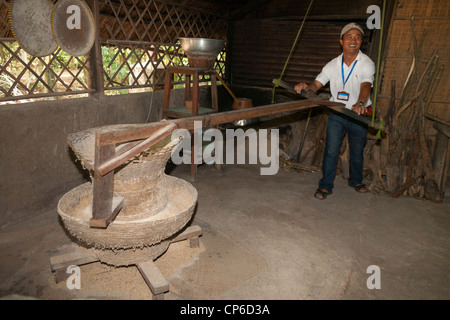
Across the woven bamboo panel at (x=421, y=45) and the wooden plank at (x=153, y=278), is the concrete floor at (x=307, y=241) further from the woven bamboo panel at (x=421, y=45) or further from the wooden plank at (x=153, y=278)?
the woven bamboo panel at (x=421, y=45)

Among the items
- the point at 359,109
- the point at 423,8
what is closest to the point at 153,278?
the point at 359,109

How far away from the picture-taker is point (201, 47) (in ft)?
12.8

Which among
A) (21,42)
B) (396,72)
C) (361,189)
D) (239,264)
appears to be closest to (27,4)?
(21,42)

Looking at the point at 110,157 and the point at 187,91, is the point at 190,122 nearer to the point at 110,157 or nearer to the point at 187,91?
the point at 110,157

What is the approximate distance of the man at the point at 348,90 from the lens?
353 cm

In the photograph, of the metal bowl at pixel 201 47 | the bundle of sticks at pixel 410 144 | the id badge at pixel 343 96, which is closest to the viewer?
the id badge at pixel 343 96

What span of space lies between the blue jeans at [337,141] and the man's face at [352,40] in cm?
79

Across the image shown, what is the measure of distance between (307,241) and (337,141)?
157 cm

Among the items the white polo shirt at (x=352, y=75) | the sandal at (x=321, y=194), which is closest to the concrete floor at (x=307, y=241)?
the sandal at (x=321, y=194)

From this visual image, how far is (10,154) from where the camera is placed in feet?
9.79

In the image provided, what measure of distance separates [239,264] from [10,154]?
2.46 meters

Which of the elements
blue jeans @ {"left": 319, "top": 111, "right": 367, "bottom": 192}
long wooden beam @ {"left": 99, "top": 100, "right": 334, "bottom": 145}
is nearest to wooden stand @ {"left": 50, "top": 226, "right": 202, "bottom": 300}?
long wooden beam @ {"left": 99, "top": 100, "right": 334, "bottom": 145}

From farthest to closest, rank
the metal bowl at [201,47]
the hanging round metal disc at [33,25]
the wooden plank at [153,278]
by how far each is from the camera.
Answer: the metal bowl at [201,47], the hanging round metal disc at [33,25], the wooden plank at [153,278]

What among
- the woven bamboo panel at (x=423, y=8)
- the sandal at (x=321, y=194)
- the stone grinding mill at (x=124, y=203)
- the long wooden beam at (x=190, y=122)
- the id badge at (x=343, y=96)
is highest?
the woven bamboo panel at (x=423, y=8)
